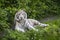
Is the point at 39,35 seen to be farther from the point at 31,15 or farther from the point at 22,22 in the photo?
the point at 31,15

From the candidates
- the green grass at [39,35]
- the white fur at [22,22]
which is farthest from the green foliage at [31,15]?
the white fur at [22,22]

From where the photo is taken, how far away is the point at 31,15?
34.6ft

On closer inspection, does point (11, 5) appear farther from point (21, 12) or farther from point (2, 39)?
point (2, 39)

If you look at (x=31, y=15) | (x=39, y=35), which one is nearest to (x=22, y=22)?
(x=39, y=35)

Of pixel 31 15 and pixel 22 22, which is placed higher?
pixel 22 22

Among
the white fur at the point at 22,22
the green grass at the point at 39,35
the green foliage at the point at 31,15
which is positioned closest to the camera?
the green grass at the point at 39,35

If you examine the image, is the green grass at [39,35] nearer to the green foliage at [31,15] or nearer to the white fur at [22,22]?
the green foliage at [31,15]

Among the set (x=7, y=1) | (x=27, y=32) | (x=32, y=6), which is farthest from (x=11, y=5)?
(x=27, y=32)

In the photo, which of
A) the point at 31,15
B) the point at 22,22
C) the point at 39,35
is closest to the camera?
the point at 39,35

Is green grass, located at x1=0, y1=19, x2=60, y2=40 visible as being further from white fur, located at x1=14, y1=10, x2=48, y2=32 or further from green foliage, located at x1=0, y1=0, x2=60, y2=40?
white fur, located at x1=14, y1=10, x2=48, y2=32

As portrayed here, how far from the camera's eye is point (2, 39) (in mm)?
8195

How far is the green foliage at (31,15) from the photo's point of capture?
26.0 ft

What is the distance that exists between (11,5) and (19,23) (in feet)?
4.56

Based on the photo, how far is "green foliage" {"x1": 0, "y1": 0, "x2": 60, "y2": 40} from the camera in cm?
791
